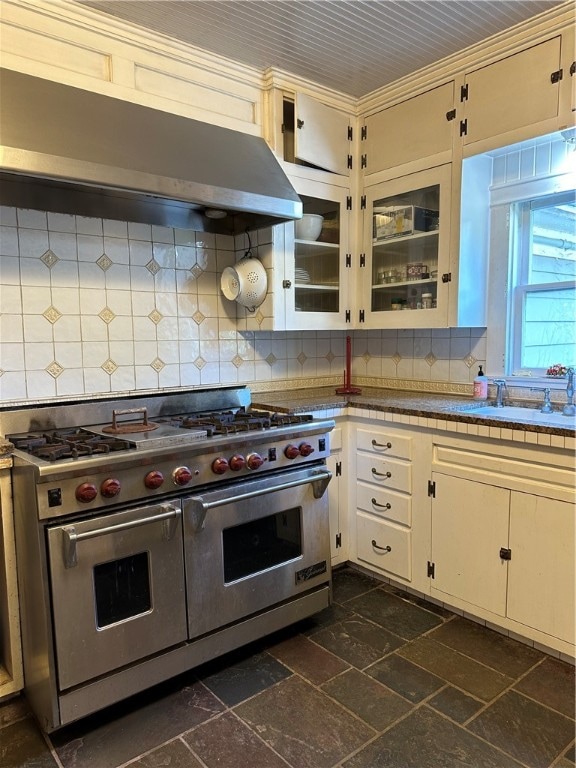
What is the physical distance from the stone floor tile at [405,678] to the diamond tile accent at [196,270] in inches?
74.3

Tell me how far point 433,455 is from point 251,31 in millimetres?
1945

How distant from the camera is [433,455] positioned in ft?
7.47

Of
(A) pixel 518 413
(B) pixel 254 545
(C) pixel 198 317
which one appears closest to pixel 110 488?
(B) pixel 254 545

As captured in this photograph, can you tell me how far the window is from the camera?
244 cm

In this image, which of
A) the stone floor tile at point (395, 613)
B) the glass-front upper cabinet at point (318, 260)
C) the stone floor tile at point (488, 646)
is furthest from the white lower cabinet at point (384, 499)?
the glass-front upper cabinet at point (318, 260)

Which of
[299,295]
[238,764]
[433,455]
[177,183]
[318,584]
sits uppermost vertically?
[177,183]

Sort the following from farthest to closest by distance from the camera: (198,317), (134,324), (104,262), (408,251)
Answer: (408,251) < (198,317) < (134,324) < (104,262)

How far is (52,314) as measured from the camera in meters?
2.13

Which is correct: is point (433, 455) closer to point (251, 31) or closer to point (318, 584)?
point (318, 584)

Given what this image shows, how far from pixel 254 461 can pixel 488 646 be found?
1192 millimetres

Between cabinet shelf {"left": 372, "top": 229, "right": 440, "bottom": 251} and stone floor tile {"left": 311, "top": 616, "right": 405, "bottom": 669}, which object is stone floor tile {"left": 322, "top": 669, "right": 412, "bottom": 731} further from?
cabinet shelf {"left": 372, "top": 229, "right": 440, "bottom": 251}

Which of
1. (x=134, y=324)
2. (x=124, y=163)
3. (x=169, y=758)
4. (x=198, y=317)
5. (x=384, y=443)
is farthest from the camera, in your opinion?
(x=198, y=317)

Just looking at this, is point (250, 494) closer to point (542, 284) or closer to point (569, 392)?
point (569, 392)

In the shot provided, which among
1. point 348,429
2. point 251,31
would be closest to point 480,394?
point 348,429
